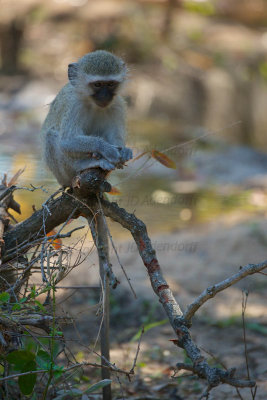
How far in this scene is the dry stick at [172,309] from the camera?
7.30 ft

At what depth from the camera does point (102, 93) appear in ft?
13.0

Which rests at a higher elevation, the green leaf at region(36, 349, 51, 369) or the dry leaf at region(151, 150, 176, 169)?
the dry leaf at region(151, 150, 176, 169)

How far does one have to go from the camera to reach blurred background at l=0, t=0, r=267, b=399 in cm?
599

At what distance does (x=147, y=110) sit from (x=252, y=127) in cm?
268

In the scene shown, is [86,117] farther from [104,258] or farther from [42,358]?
[42,358]

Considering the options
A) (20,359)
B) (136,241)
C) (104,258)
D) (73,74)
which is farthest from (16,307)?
(73,74)

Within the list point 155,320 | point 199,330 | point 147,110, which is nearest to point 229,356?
point 199,330

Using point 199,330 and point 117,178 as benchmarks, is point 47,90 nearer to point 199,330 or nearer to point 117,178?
point 117,178

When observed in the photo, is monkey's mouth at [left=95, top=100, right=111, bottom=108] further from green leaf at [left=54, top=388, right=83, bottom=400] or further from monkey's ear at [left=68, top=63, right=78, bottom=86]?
green leaf at [left=54, top=388, right=83, bottom=400]

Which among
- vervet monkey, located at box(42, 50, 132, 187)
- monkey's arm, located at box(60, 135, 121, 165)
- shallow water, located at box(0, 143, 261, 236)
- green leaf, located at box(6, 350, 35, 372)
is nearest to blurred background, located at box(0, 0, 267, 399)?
shallow water, located at box(0, 143, 261, 236)

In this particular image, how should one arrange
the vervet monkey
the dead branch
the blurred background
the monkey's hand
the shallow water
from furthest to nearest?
1. the shallow water
2. the blurred background
3. the vervet monkey
4. the monkey's hand
5. the dead branch

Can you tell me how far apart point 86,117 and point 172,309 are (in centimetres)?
198

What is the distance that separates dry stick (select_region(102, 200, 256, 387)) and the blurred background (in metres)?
1.76

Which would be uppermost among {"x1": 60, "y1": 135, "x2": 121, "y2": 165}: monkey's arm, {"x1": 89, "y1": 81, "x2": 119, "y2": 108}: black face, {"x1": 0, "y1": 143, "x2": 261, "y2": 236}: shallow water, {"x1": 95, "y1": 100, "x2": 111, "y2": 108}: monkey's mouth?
{"x1": 0, "y1": 143, "x2": 261, "y2": 236}: shallow water
